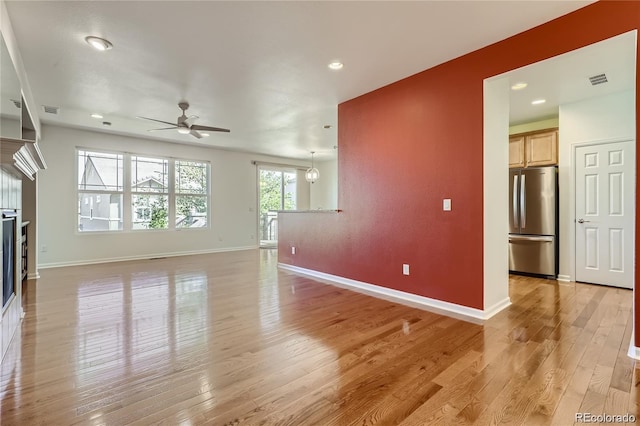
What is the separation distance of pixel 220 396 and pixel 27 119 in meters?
3.70

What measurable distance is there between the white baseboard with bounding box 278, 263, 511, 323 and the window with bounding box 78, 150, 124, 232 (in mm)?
4823

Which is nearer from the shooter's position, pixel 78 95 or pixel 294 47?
pixel 294 47

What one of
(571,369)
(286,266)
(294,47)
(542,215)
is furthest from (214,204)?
(571,369)

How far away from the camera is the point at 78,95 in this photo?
13.8ft

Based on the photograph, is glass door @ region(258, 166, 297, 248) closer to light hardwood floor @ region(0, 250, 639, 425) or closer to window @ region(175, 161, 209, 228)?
window @ region(175, 161, 209, 228)

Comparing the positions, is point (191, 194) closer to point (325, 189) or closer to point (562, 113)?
point (325, 189)

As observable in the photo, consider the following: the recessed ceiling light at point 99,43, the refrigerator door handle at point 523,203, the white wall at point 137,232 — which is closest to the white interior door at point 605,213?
the refrigerator door handle at point 523,203

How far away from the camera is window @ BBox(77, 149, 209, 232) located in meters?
6.23

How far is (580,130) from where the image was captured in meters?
4.36

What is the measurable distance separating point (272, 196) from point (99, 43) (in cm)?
651

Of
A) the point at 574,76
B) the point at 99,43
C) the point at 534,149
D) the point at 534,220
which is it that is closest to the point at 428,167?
the point at 574,76

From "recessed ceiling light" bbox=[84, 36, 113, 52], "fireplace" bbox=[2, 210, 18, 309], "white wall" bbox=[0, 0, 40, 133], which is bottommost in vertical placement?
"fireplace" bbox=[2, 210, 18, 309]

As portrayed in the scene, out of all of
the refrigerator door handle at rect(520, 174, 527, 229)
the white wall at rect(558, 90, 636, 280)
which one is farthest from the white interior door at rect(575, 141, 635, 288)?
the refrigerator door handle at rect(520, 174, 527, 229)

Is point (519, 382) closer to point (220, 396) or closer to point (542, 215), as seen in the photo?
point (220, 396)
